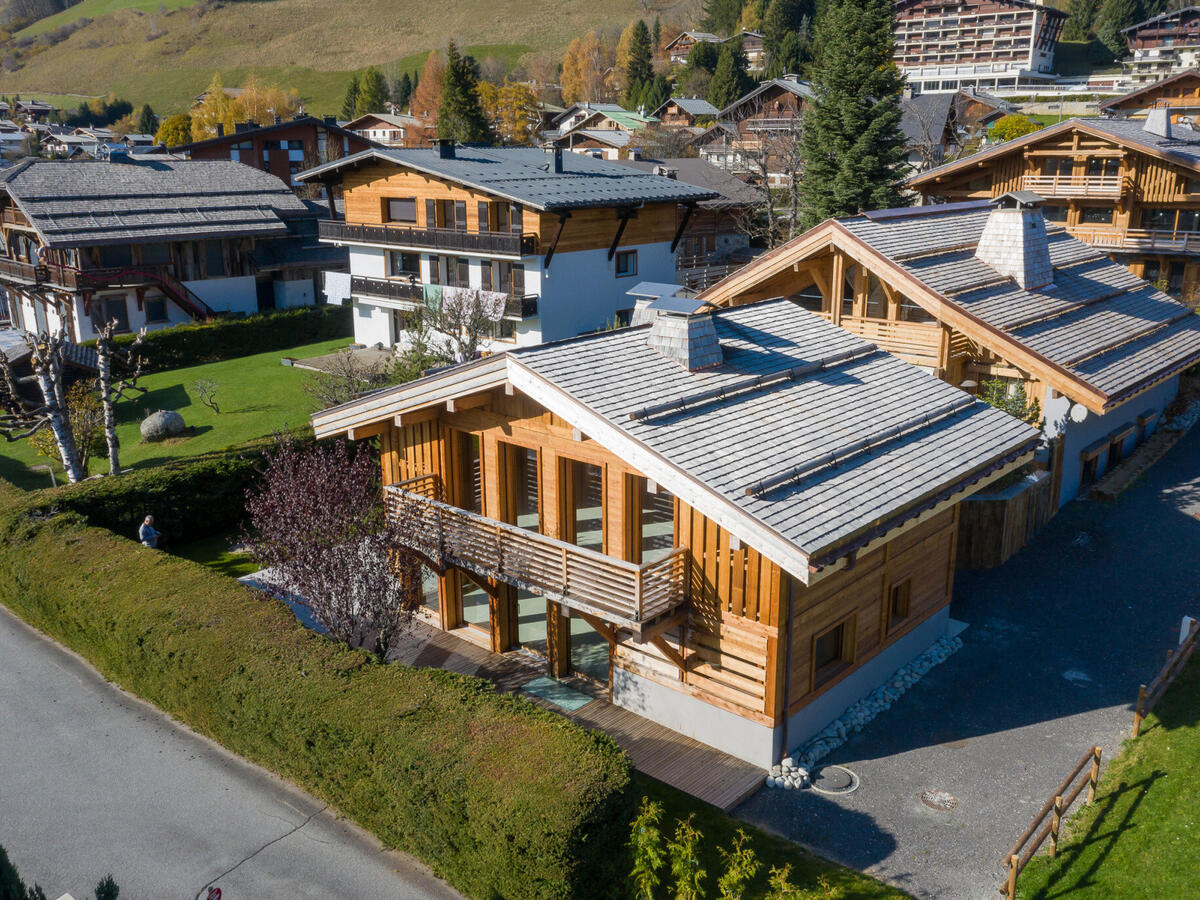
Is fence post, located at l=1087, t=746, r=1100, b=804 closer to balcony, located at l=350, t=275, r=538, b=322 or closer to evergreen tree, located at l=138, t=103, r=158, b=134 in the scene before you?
balcony, located at l=350, t=275, r=538, b=322

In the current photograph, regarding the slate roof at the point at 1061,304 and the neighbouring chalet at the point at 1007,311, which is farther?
the slate roof at the point at 1061,304

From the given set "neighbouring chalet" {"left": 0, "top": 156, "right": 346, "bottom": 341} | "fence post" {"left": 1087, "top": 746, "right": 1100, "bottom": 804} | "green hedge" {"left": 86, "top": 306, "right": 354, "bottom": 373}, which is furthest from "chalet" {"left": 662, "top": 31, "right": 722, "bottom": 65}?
"fence post" {"left": 1087, "top": 746, "right": 1100, "bottom": 804}

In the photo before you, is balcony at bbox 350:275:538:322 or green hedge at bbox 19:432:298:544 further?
balcony at bbox 350:275:538:322

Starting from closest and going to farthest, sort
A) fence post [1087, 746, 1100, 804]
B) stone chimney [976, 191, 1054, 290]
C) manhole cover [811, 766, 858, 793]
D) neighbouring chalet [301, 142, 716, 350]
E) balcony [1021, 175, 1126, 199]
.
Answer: fence post [1087, 746, 1100, 804], manhole cover [811, 766, 858, 793], stone chimney [976, 191, 1054, 290], neighbouring chalet [301, 142, 716, 350], balcony [1021, 175, 1126, 199]

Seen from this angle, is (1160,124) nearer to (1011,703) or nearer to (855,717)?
(1011,703)

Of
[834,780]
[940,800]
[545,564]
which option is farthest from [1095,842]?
[545,564]

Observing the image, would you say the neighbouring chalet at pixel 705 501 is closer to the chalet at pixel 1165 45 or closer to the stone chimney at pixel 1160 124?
the stone chimney at pixel 1160 124

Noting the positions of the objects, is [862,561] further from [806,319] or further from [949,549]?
[806,319]

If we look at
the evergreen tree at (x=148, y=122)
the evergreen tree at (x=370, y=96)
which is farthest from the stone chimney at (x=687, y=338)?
the evergreen tree at (x=148, y=122)
